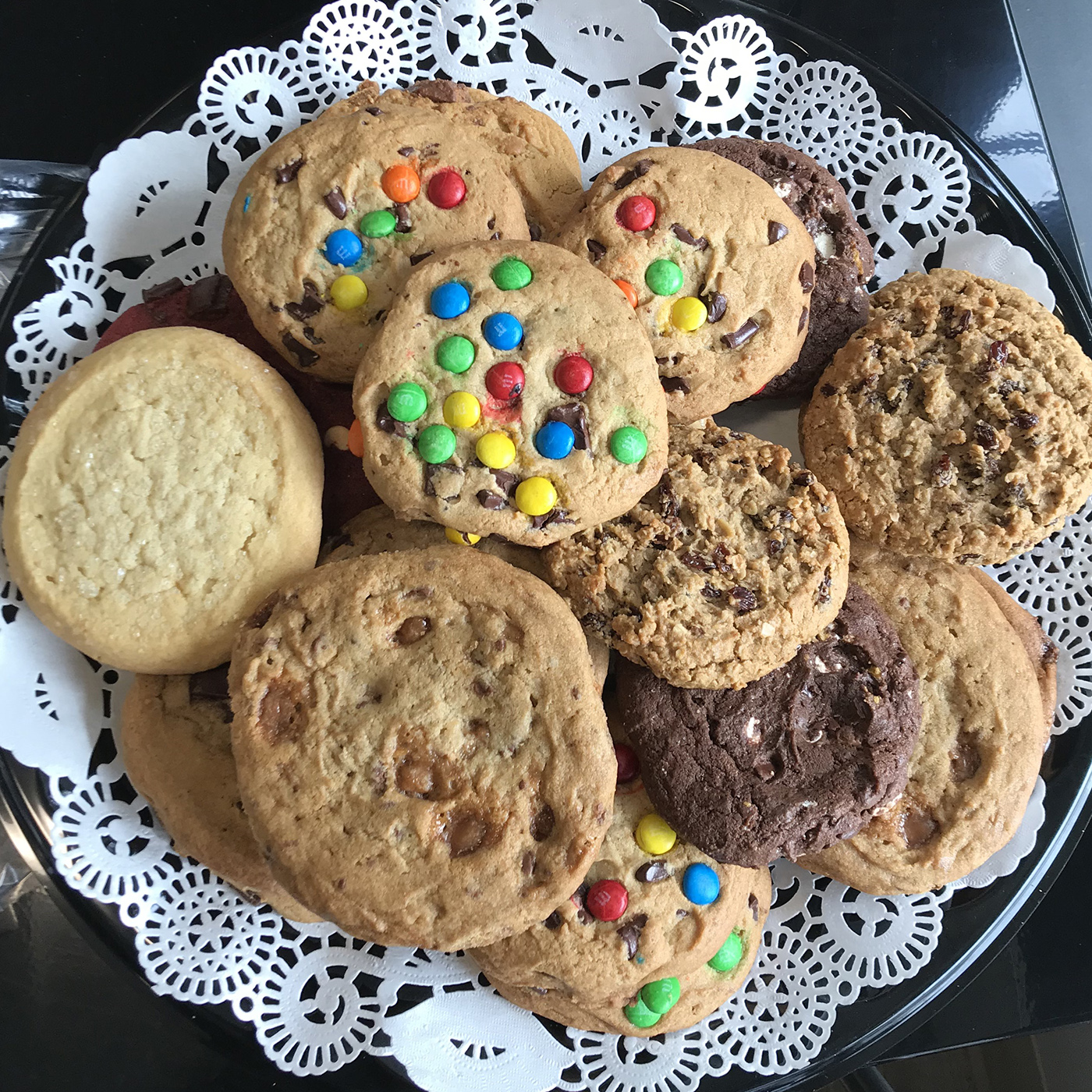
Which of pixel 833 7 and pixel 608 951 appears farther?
pixel 833 7

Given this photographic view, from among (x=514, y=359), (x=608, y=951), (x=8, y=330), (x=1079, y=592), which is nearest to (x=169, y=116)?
(x=8, y=330)

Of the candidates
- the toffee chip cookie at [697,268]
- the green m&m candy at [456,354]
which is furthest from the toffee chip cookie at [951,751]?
the green m&m candy at [456,354]

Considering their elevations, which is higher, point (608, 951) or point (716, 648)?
point (716, 648)

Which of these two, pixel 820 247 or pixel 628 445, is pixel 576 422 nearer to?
pixel 628 445

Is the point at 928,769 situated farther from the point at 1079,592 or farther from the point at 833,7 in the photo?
the point at 833,7

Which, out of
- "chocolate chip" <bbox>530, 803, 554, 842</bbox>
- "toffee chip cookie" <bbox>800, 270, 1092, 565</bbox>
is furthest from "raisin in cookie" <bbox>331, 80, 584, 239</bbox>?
"chocolate chip" <bbox>530, 803, 554, 842</bbox>

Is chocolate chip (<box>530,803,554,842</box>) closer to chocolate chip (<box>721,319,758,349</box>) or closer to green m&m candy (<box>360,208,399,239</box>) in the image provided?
chocolate chip (<box>721,319,758,349</box>)

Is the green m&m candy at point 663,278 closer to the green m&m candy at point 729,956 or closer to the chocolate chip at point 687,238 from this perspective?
the chocolate chip at point 687,238
